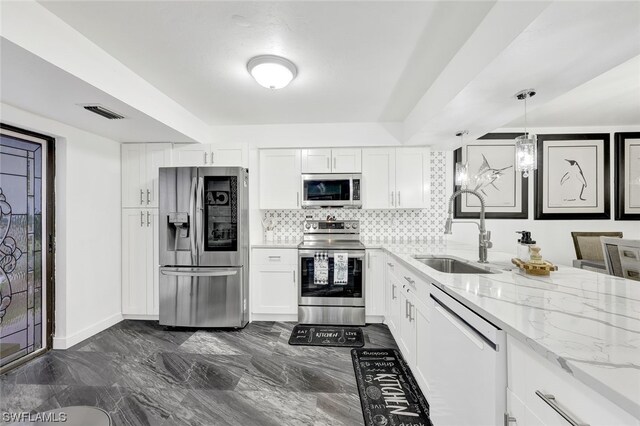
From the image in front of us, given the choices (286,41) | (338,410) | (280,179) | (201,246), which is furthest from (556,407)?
(280,179)

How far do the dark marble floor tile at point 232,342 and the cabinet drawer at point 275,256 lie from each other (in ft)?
2.56

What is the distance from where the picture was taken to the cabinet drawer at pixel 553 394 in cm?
63

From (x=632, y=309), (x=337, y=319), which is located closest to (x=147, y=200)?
(x=337, y=319)

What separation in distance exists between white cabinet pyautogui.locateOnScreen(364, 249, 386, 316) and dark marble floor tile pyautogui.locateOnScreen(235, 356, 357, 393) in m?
0.92

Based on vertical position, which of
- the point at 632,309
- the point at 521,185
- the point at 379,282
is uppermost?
the point at 521,185

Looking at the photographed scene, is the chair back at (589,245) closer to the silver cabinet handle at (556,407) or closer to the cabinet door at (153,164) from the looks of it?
the silver cabinet handle at (556,407)

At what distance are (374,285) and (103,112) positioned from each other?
3.18 m

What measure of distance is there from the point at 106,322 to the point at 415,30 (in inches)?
163

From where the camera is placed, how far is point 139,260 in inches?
132

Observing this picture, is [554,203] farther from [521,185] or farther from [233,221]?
[233,221]

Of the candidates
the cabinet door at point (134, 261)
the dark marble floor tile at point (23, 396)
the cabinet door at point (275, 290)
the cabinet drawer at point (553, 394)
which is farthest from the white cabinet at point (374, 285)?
the dark marble floor tile at point (23, 396)

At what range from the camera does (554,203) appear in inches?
146

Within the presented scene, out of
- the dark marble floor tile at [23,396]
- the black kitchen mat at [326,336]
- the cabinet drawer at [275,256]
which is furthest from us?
the cabinet drawer at [275,256]

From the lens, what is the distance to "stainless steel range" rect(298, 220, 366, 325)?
3.20m
